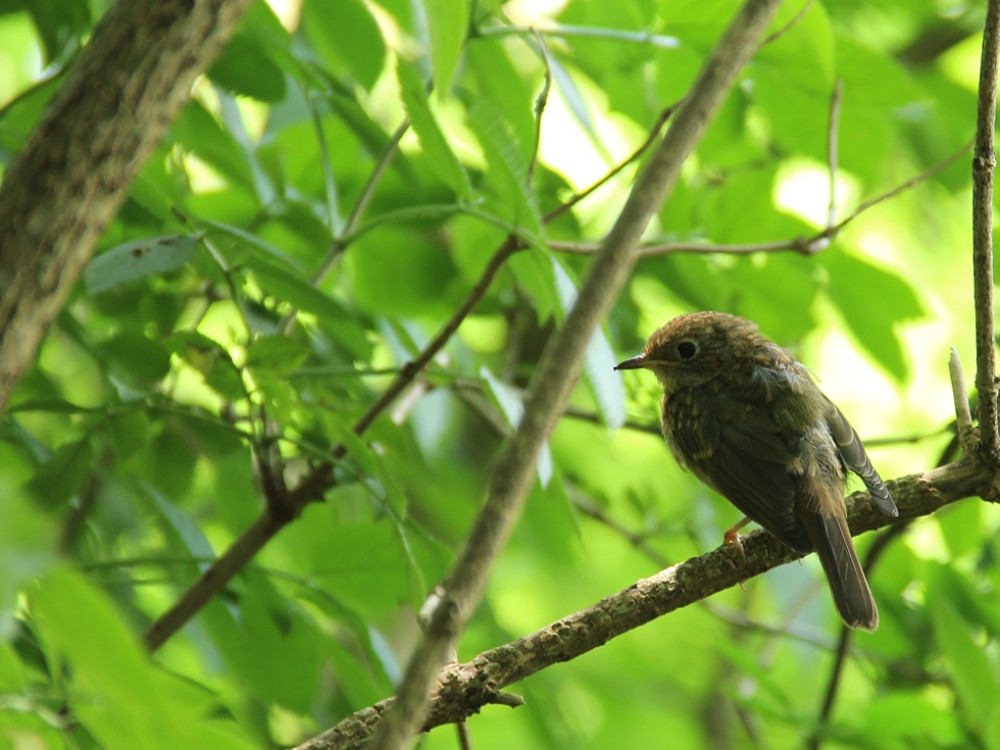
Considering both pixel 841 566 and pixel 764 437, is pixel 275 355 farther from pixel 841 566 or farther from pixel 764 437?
pixel 764 437

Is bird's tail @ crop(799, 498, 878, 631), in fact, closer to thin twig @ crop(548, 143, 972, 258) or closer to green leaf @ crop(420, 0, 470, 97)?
thin twig @ crop(548, 143, 972, 258)

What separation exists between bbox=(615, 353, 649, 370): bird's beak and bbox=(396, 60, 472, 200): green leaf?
157 cm

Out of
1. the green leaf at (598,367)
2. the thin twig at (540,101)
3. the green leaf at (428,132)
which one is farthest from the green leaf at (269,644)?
the thin twig at (540,101)

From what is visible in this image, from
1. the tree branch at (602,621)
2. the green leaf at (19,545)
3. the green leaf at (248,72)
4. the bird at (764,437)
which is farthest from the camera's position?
the bird at (764,437)

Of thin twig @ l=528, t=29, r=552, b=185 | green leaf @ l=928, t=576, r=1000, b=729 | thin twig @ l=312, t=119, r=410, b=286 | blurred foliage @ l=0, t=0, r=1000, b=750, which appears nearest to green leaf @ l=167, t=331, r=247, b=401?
blurred foliage @ l=0, t=0, r=1000, b=750

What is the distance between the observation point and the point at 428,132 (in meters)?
2.20

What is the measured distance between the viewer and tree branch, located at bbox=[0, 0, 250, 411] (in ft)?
4.24

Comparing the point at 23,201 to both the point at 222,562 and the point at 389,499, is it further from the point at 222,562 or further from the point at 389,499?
the point at 222,562

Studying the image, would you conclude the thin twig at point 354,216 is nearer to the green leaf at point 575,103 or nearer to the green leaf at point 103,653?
the green leaf at point 575,103

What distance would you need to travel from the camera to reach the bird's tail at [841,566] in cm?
302

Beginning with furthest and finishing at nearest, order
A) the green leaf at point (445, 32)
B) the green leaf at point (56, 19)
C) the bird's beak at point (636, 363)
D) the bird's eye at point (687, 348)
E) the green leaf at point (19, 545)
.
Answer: the bird's eye at point (687, 348) → the bird's beak at point (636, 363) → the green leaf at point (56, 19) → the green leaf at point (445, 32) → the green leaf at point (19, 545)

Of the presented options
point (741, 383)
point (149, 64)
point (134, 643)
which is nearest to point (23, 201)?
point (149, 64)

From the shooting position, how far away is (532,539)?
438 centimetres

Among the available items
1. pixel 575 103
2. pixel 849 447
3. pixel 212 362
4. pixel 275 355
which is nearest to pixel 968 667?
pixel 849 447
